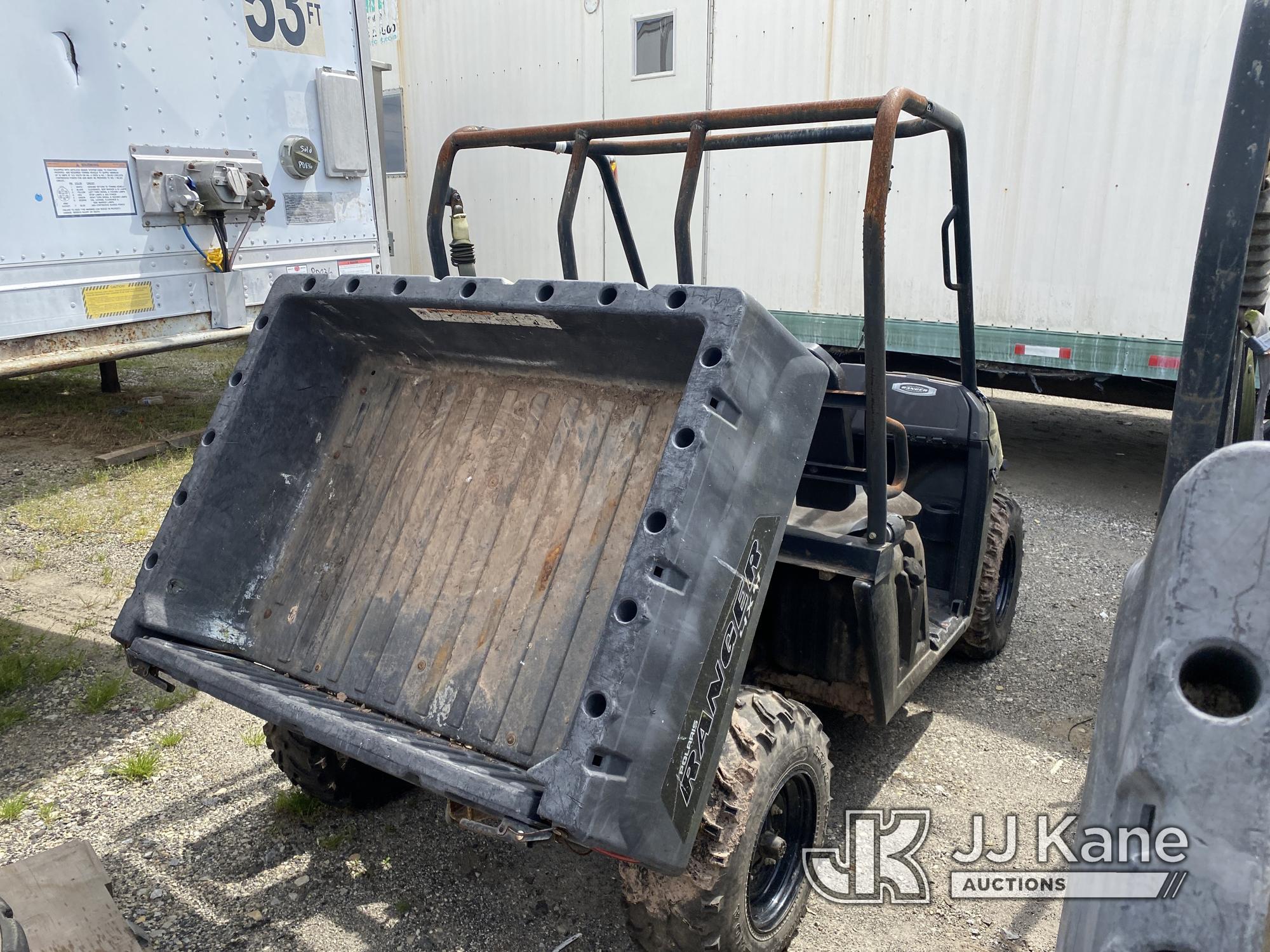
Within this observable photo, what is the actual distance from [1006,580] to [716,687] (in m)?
2.60

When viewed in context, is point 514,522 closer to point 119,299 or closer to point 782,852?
point 782,852

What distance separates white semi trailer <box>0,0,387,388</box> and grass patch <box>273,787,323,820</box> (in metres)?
2.65

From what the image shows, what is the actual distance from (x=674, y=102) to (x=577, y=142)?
4838mm

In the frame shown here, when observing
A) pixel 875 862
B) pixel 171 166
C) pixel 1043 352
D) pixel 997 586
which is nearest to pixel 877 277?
pixel 875 862

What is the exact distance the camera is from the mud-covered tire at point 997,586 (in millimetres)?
3445

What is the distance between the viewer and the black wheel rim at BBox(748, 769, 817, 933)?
2158mm

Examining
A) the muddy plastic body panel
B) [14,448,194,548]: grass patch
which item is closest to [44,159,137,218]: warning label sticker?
[14,448,194,548]: grass patch

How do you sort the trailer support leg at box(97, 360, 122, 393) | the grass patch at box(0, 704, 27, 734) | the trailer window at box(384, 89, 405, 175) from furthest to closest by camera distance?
the trailer window at box(384, 89, 405, 175), the trailer support leg at box(97, 360, 122, 393), the grass patch at box(0, 704, 27, 734)

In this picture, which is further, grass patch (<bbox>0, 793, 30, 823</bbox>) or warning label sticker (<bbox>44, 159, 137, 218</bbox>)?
warning label sticker (<bbox>44, 159, 137, 218</bbox>)

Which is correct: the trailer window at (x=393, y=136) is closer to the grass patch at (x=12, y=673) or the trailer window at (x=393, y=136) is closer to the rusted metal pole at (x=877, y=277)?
the grass patch at (x=12, y=673)

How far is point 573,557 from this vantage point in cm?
206

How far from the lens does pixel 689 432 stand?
1593mm

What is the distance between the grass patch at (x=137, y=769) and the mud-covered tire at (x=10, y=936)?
127cm

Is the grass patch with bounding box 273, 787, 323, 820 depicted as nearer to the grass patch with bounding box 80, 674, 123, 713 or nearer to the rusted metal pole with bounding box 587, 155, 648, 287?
the grass patch with bounding box 80, 674, 123, 713
